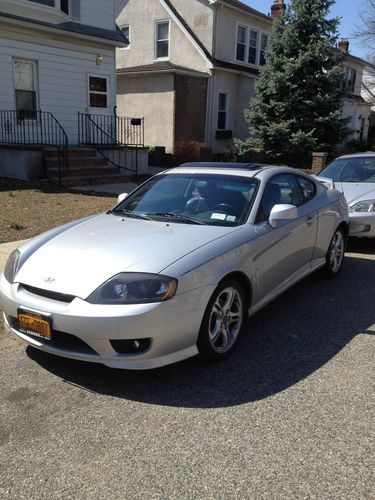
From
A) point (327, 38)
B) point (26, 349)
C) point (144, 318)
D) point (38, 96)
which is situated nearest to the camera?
point (144, 318)

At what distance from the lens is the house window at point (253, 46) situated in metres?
24.5

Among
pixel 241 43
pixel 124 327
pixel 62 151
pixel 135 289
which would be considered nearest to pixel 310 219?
pixel 135 289

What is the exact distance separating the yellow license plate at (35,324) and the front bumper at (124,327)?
4cm

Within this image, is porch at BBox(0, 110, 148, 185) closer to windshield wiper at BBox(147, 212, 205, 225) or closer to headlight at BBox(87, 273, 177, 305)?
windshield wiper at BBox(147, 212, 205, 225)

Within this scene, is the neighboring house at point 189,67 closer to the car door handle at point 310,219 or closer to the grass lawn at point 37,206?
the grass lawn at point 37,206

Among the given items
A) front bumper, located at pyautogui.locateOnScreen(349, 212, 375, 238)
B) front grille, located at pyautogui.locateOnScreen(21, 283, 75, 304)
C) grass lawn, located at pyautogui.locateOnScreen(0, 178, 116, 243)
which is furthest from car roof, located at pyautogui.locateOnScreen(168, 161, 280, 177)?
grass lawn, located at pyautogui.locateOnScreen(0, 178, 116, 243)

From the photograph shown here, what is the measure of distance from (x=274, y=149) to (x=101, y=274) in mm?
17168

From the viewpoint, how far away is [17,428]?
297 cm

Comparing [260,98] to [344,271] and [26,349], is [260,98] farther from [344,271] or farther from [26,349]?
[26,349]

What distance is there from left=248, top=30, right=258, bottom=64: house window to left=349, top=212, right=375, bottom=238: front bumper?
1979 centimetres

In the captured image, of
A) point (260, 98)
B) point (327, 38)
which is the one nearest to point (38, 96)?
point (260, 98)

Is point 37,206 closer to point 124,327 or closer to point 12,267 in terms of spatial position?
point 12,267

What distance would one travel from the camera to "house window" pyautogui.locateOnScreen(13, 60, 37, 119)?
14.1 m

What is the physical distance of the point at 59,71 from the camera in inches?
592
